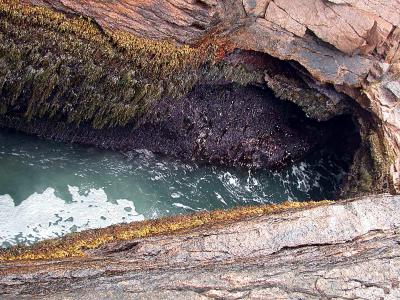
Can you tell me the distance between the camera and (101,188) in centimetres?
1155

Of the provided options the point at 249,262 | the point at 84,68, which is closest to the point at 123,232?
the point at 249,262

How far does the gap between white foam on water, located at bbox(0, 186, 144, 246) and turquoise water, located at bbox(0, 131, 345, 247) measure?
0.02m

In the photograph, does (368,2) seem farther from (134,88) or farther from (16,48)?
(16,48)

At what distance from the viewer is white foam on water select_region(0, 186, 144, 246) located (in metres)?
10.1

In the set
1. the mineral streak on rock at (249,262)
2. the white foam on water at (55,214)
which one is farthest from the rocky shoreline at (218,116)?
the white foam on water at (55,214)

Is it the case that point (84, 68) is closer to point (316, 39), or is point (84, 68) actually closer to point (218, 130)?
point (218, 130)

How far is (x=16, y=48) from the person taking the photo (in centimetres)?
997

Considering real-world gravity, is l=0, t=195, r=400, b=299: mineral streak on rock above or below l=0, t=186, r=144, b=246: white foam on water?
above

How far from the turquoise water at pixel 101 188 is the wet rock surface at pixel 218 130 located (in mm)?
284

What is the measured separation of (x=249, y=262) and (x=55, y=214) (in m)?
4.89

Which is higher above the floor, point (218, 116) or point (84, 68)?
point (84, 68)

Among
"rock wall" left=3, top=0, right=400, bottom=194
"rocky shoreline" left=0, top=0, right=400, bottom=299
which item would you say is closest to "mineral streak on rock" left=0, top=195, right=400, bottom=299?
"rocky shoreline" left=0, top=0, right=400, bottom=299

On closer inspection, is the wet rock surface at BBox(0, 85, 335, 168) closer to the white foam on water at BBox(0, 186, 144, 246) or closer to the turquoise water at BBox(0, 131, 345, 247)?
the turquoise water at BBox(0, 131, 345, 247)

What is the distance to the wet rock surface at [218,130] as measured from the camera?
12133mm
